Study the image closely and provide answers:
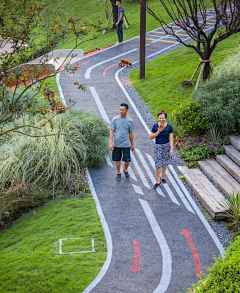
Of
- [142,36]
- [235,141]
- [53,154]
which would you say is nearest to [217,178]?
[235,141]

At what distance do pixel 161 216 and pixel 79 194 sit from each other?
2.02 metres

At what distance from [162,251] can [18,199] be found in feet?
10.7

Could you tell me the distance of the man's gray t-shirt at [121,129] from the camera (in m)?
8.11

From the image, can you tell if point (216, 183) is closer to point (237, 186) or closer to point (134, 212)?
point (237, 186)

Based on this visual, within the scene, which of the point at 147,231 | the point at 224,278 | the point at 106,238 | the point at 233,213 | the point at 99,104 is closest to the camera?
the point at 224,278

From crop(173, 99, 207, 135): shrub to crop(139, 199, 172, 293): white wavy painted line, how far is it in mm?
3139

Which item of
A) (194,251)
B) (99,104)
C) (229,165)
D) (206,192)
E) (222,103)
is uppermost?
(222,103)

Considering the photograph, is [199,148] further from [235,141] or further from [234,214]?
[234,214]

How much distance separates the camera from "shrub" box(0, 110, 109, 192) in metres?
8.42

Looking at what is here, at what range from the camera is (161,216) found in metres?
7.55

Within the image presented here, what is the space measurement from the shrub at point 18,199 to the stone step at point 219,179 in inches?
160

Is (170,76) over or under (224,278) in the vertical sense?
over

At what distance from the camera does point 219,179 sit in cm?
859

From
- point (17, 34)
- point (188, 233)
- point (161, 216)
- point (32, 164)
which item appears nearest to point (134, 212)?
point (161, 216)
